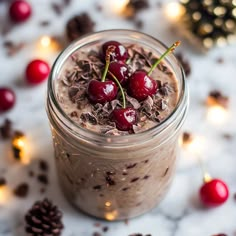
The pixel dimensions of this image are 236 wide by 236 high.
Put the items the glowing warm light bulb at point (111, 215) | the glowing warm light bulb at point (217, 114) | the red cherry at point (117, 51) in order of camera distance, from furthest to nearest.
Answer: the glowing warm light bulb at point (217, 114)
the glowing warm light bulb at point (111, 215)
the red cherry at point (117, 51)

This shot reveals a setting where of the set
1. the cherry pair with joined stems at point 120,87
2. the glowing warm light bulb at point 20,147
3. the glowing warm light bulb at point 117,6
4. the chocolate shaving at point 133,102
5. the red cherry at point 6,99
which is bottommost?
the glowing warm light bulb at point 20,147

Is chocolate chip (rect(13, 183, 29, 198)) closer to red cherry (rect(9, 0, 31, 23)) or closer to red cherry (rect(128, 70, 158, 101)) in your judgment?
red cherry (rect(128, 70, 158, 101))

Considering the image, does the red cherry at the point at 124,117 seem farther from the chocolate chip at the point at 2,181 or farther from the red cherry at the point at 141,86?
the chocolate chip at the point at 2,181

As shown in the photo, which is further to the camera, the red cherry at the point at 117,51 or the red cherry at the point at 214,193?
the red cherry at the point at 214,193

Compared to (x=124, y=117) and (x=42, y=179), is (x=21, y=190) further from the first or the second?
(x=124, y=117)

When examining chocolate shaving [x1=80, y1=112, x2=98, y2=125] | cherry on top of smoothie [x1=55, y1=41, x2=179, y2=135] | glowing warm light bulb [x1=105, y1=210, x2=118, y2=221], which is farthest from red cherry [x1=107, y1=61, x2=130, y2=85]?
glowing warm light bulb [x1=105, y1=210, x2=118, y2=221]

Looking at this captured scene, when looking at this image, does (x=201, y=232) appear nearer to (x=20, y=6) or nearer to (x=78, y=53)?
(x=78, y=53)

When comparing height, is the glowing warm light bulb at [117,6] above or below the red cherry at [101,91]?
below

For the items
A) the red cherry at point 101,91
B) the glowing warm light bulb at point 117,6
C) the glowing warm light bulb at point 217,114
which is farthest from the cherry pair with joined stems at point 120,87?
the glowing warm light bulb at point 117,6
